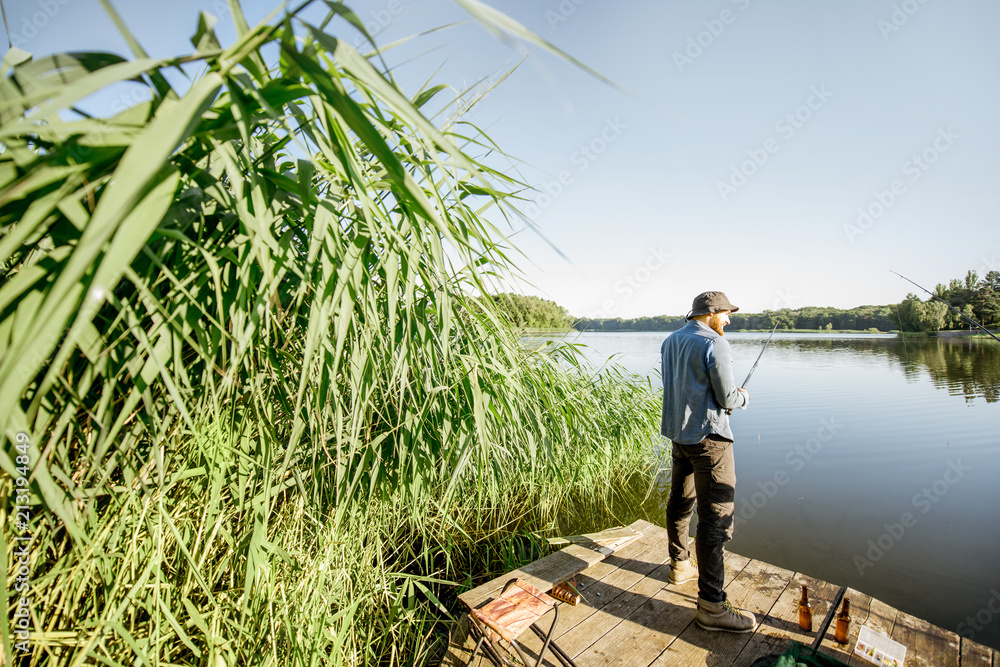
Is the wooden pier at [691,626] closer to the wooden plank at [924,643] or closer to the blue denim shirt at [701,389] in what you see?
the wooden plank at [924,643]

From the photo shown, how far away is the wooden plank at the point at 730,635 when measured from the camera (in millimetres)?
1929

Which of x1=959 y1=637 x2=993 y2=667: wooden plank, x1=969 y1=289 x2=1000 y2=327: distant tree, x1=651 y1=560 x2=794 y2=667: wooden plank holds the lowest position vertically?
x1=651 y1=560 x2=794 y2=667: wooden plank

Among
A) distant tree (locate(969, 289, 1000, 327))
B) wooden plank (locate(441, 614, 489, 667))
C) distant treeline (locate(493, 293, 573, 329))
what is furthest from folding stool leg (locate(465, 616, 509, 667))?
distant tree (locate(969, 289, 1000, 327))

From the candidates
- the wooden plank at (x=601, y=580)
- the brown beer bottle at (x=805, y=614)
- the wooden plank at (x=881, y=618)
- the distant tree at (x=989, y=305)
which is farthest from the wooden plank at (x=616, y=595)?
the distant tree at (x=989, y=305)

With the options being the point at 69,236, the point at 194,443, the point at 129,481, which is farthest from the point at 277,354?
the point at 69,236

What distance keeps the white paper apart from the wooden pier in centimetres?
4

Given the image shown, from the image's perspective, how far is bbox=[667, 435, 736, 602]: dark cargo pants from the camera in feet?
6.97

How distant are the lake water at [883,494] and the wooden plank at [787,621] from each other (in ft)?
6.13

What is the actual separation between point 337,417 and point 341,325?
26 cm

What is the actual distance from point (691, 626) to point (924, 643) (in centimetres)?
104

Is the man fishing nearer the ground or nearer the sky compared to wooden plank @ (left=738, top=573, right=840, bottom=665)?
nearer the sky

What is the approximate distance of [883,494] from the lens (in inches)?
225

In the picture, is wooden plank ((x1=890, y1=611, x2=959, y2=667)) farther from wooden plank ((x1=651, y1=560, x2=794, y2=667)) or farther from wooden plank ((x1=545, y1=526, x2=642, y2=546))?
wooden plank ((x1=545, y1=526, x2=642, y2=546))

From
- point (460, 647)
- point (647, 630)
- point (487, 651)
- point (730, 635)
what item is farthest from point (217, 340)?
point (730, 635)
